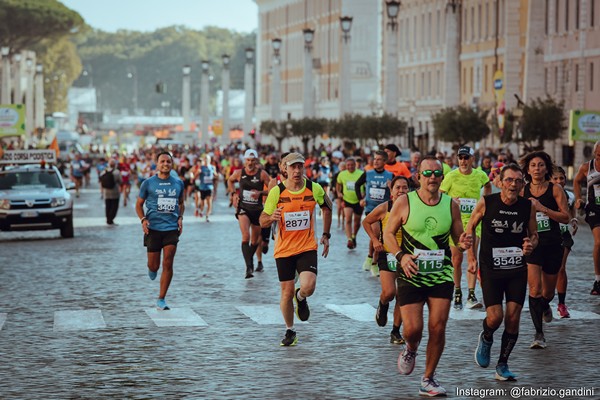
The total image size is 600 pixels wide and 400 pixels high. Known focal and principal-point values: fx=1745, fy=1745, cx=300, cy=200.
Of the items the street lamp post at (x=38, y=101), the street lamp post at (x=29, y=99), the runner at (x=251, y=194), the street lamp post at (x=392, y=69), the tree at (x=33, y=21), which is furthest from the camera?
the street lamp post at (x=38, y=101)

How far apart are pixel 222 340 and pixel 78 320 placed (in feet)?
7.79

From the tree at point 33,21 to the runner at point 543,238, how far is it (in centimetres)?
12690

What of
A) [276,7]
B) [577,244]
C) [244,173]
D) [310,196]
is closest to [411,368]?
[310,196]

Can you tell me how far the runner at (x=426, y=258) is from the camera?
1170cm

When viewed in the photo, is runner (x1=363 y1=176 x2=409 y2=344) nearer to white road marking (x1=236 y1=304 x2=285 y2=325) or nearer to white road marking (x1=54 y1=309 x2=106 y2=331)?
white road marking (x1=236 y1=304 x2=285 y2=325)

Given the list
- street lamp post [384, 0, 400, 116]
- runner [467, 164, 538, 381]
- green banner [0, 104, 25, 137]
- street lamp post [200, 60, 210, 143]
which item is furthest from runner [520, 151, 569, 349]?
street lamp post [200, 60, 210, 143]

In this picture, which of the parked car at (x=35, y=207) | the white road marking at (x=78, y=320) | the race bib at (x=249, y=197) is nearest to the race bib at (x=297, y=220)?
the white road marking at (x=78, y=320)

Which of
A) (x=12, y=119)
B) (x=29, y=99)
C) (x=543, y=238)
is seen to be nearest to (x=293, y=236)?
(x=543, y=238)

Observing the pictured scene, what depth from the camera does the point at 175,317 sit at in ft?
57.6

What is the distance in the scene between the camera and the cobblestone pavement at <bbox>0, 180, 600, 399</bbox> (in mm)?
12391

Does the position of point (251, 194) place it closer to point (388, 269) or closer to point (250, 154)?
point (250, 154)

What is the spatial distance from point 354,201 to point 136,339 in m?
13.3

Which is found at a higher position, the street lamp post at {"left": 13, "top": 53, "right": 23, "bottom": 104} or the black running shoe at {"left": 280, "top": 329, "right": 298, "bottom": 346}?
the street lamp post at {"left": 13, "top": 53, "right": 23, "bottom": 104}

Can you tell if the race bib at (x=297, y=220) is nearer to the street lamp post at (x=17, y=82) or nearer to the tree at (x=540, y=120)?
the tree at (x=540, y=120)
